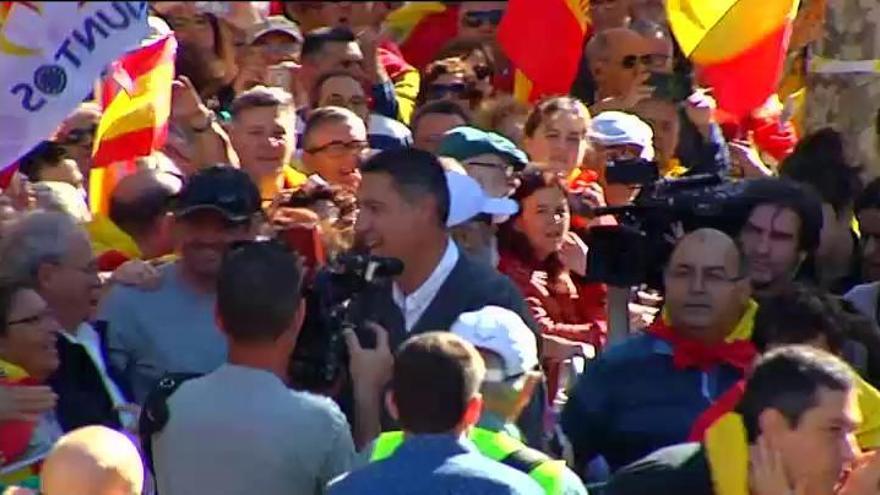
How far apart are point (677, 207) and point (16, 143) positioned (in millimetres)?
2032

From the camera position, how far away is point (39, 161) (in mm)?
8445

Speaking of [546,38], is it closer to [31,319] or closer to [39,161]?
[39,161]

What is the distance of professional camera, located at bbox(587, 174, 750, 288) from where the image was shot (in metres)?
7.07

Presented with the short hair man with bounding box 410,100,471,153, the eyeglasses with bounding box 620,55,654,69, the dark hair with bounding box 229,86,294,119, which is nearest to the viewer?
the dark hair with bounding box 229,86,294,119

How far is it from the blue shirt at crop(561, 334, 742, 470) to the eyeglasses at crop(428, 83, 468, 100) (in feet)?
12.2

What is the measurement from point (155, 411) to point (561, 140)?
3581mm

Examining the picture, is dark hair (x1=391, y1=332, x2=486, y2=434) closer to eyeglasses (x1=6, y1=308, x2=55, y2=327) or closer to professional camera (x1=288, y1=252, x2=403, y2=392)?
professional camera (x1=288, y1=252, x2=403, y2=392)

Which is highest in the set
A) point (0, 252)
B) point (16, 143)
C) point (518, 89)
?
point (16, 143)

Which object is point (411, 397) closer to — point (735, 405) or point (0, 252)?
point (735, 405)

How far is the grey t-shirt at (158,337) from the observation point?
22.2ft

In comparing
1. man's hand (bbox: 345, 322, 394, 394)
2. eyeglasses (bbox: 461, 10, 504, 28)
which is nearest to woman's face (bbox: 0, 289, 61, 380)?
man's hand (bbox: 345, 322, 394, 394)

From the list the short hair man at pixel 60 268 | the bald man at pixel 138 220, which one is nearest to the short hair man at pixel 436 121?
the bald man at pixel 138 220

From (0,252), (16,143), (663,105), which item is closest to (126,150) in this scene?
(0,252)

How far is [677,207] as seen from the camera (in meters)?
7.18
